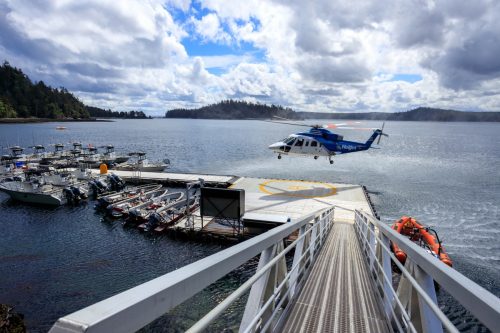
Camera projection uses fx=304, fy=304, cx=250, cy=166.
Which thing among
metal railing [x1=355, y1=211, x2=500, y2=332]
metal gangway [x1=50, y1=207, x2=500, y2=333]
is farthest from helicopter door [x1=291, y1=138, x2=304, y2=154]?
metal railing [x1=355, y1=211, x2=500, y2=332]

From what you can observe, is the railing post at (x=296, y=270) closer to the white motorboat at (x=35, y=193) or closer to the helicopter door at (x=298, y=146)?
the helicopter door at (x=298, y=146)

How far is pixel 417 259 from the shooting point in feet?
10.0

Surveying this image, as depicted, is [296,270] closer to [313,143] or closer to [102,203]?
[313,143]

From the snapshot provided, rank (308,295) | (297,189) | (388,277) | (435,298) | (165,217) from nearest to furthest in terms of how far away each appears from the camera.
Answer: (435,298) → (388,277) → (308,295) → (165,217) → (297,189)

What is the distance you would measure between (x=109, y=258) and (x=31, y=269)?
4493 mm

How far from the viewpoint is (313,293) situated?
210 inches

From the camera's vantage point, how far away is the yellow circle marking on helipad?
3090 centimetres

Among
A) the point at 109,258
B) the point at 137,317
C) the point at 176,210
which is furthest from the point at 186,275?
the point at 176,210

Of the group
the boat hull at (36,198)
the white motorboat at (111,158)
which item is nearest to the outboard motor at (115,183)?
the boat hull at (36,198)

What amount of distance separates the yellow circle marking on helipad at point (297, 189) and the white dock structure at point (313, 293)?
1975 cm

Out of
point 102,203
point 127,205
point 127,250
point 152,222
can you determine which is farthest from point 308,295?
point 102,203

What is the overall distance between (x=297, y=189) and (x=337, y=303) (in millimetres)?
28009

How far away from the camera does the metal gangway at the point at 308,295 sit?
1341mm

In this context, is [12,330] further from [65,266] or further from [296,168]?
[296,168]
